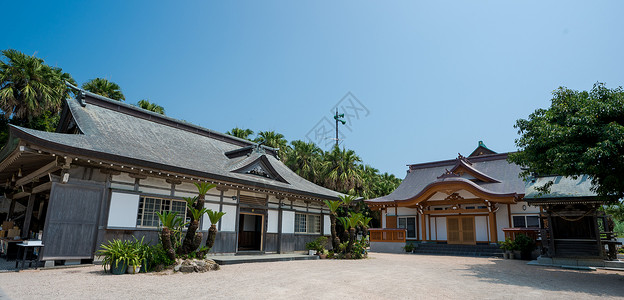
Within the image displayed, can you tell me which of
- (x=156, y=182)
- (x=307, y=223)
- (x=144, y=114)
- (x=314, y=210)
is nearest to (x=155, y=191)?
(x=156, y=182)

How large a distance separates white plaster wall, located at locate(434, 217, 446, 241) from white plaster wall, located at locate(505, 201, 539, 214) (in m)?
3.81

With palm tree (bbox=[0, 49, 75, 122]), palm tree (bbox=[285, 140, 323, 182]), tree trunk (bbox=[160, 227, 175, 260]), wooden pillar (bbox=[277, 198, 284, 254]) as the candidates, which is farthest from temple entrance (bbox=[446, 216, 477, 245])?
palm tree (bbox=[0, 49, 75, 122])

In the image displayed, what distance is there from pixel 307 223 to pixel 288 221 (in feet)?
4.67

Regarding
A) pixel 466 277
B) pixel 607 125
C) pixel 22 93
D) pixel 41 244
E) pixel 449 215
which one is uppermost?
pixel 22 93

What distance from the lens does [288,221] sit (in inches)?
606

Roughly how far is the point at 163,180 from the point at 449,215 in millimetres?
16472

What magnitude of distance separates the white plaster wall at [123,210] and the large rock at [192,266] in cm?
264

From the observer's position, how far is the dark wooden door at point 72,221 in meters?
9.08

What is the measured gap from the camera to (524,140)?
10.8 m

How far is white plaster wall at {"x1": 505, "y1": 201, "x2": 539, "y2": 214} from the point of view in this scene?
60.8 ft

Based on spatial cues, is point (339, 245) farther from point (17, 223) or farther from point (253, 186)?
point (17, 223)

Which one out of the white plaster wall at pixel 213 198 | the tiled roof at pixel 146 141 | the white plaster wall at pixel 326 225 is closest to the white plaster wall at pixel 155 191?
the tiled roof at pixel 146 141

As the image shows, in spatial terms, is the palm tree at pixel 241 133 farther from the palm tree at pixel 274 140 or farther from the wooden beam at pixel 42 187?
the wooden beam at pixel 42 187

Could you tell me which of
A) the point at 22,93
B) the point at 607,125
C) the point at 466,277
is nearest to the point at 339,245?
the point at 466,277
